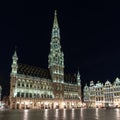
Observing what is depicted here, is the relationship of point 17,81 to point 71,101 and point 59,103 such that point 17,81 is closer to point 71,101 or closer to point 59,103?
point 59,103

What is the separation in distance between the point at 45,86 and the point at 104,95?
47.0 meters

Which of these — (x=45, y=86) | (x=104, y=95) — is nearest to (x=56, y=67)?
(x=45, y=86)

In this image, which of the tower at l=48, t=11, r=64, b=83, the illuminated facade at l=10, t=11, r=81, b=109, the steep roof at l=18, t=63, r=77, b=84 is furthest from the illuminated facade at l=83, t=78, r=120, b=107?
the tower at l=48, t=11, r=64, b=83

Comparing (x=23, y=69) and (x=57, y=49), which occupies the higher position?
(x=57, y=49)

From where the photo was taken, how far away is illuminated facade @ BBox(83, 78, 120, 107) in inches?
5118

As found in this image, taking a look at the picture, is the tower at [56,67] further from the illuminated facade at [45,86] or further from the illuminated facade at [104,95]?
the illuminated facade at [104,95]

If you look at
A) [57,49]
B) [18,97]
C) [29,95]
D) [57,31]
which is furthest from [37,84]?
[57,31]

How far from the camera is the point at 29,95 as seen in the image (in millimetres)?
110688

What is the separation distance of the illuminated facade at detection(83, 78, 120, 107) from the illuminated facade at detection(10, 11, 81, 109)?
405 inches

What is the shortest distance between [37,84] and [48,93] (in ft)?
34.6

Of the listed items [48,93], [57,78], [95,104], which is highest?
[57,78]

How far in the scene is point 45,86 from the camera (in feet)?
399

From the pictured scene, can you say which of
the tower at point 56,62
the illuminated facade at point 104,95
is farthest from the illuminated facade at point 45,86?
the illuminated facade at point 104,95

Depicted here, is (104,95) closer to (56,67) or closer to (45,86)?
(56,67)
